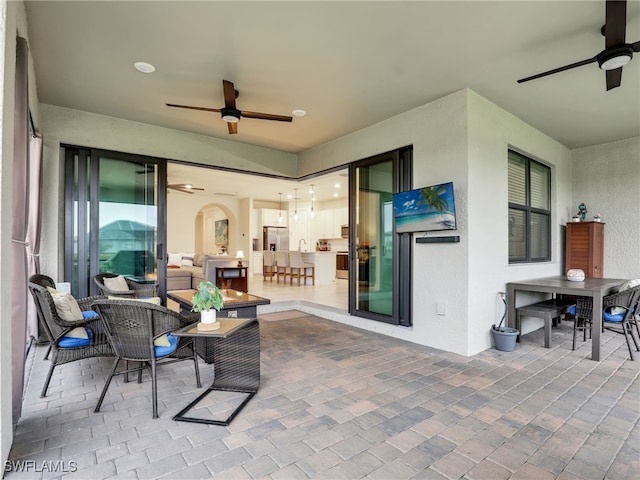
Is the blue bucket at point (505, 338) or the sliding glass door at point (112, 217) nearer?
the blue bucket at point (505, 338)

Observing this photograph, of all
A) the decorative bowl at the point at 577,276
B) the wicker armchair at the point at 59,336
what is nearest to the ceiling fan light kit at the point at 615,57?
the decorative bowl at the point at 577,276

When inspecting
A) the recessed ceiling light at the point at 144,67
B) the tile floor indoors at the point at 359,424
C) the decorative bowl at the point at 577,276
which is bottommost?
the tile floor indoors at the point at 359,424

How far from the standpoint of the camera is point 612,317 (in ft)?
12.0

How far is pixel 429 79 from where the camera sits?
3.37 meters

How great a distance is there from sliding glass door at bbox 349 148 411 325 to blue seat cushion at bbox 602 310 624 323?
6.89 ft

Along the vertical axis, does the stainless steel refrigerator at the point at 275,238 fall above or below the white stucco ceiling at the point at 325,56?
below

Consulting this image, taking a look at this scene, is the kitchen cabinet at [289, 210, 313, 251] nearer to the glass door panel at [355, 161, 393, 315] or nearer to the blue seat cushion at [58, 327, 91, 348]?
the glass door panel at [355, 161, 393, 315]

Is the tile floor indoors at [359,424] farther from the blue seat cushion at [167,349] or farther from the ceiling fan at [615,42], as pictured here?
the ceiling fan at [615,42]

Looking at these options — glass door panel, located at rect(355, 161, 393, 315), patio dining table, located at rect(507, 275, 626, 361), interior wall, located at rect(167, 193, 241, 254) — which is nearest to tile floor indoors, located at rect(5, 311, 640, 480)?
patio dining table, located at rect(507, 275, 626, 361)

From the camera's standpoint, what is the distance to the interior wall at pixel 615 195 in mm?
5219

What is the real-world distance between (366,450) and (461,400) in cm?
103

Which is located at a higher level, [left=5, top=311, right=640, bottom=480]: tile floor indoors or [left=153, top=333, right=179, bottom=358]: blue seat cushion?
[left=153, top=333, right=179, bottom=358]: blue seat cushion

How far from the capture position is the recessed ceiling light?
121 inches

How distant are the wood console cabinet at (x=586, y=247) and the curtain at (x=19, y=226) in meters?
6.76
